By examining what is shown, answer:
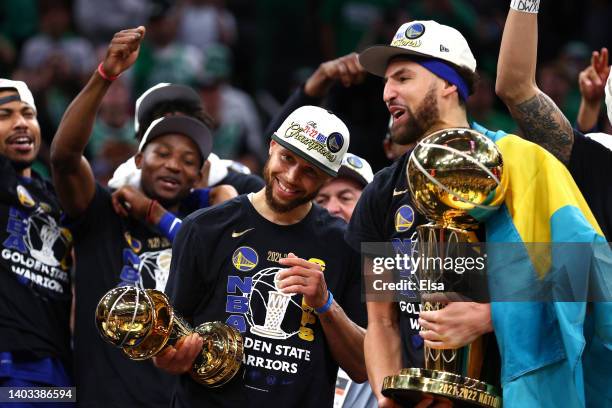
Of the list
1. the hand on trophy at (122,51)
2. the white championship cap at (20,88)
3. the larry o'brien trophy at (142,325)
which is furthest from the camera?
the white championship cap at (20,88)

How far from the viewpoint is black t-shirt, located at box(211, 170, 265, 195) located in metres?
5.46

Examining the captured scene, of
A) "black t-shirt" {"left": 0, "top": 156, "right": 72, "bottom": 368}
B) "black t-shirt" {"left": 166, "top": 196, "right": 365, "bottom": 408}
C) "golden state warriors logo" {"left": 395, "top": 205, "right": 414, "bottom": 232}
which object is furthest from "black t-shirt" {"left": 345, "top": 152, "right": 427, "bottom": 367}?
"black t-shirt" {"left": 0, "top": 156, "right": 72, "bottom": 368}

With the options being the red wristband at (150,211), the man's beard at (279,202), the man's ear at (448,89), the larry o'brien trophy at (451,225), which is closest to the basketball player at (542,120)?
the man's ear at (448,89)

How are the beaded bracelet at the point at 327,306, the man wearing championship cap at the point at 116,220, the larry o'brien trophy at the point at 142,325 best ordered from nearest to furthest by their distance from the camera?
the larry o'brien trophy at the point at 142,325, the beaded bracelet at the point at 327,306, the man wearing championship cap at the point at 116,220

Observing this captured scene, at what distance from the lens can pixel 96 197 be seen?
514 cm

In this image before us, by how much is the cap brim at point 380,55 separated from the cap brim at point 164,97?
157cm

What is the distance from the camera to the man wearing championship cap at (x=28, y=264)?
4.91 meters

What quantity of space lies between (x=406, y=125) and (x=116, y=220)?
1776mm

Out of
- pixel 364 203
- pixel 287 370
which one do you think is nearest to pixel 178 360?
pixel 287 370

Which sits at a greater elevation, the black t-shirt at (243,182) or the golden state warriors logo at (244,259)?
the black t-shirt at (243,182)

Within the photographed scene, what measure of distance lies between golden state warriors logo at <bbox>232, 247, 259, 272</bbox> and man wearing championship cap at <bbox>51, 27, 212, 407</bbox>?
79 centimetres

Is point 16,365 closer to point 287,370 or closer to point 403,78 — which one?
point 287,370

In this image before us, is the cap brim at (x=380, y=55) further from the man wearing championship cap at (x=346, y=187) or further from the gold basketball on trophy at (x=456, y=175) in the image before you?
the man wearing championship cap at (x=346, y=187)

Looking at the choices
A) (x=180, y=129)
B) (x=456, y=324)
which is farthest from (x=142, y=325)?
(x=180, y=129)
